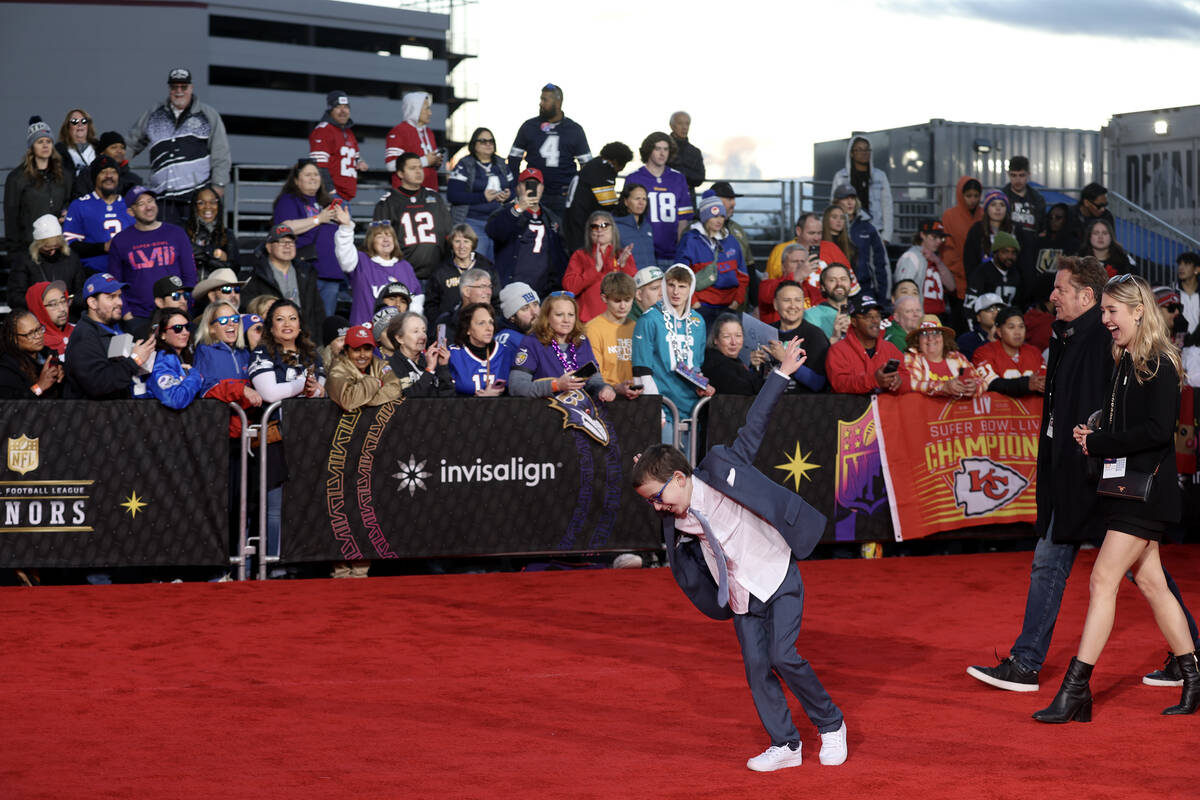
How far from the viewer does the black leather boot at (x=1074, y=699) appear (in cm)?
655

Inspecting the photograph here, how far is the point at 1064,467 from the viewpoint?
7020 mm

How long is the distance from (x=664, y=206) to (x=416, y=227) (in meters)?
2.62

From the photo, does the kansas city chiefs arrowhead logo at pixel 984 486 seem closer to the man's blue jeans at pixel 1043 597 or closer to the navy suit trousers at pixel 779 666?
the man's blue jeans at pixel 1043 597

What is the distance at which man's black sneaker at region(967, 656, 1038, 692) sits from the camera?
7195mm

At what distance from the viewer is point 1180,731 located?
6.47m

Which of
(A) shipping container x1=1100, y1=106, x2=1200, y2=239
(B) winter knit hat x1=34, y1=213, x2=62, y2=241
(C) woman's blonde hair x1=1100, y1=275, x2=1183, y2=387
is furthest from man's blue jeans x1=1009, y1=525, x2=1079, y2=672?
(A) shipping container x1=1100, y1=106, x2=1200, y2=239

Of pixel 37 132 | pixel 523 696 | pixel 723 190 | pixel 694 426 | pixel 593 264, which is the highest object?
pixel 37 132

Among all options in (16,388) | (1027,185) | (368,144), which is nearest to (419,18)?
(368,144)

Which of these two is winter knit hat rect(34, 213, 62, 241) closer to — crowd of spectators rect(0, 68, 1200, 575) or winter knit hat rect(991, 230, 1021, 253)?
crowd of spectators rect(0, 68, 1200, 575)

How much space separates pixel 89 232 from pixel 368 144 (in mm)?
90173

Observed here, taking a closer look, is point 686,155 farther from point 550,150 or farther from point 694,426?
point 694,426

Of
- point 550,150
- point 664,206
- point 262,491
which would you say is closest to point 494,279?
point 664,206

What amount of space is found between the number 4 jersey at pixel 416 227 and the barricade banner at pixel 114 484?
392cm

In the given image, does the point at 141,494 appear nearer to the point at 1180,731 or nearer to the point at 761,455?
the point at 761,455
